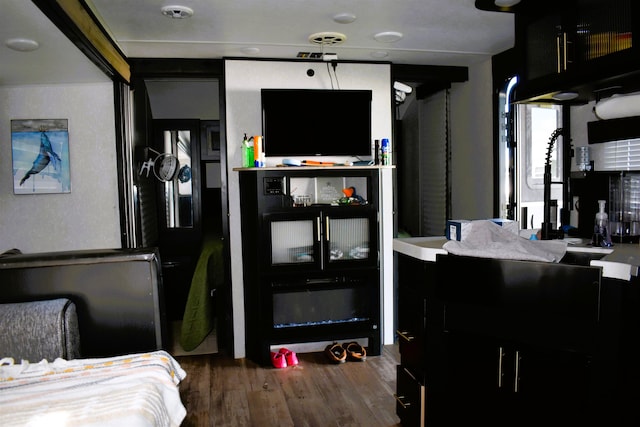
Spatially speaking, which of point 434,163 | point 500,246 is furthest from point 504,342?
point 434,163

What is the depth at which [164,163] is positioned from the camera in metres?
5.25

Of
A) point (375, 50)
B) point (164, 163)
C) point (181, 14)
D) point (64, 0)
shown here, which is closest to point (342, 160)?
point (375, 50)

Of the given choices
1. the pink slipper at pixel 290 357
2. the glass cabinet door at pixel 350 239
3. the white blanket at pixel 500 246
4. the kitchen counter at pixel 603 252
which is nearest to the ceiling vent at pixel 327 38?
the glass cabinet door at pixel 350 239

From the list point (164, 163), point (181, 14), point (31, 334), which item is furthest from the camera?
point (164, 163)

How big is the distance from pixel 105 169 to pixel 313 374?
2.28 meters

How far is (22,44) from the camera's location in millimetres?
2748

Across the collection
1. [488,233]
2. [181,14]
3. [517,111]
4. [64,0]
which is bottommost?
[488,233]

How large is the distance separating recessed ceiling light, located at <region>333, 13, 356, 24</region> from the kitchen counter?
1.45m

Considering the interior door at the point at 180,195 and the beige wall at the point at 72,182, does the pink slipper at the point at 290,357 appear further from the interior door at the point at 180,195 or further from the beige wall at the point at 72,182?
the interior door at the point at 180,195

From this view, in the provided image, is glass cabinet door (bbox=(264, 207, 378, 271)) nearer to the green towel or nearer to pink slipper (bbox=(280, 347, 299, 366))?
pink slipper (bbox=(280, 347, 299, 366))

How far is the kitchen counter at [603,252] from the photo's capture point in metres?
1.80

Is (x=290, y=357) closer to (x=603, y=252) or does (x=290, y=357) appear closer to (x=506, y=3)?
(x=603, y=252)

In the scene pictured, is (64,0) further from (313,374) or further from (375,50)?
(313,374)

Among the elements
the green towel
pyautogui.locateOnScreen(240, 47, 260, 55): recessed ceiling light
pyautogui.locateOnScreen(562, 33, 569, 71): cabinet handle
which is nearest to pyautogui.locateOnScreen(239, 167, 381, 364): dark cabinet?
the green towel
